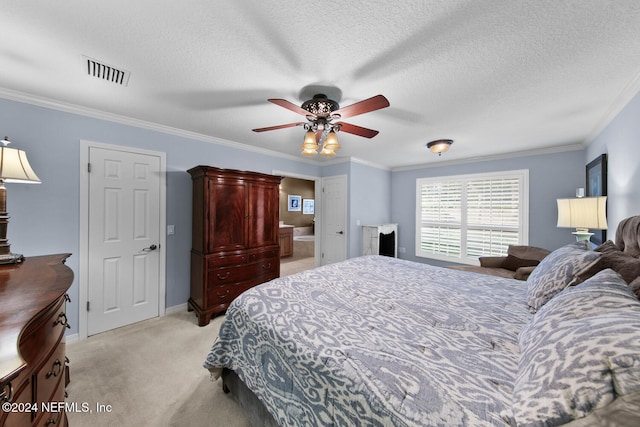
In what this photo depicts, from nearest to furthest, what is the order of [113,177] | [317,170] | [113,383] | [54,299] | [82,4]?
[54,299], [82,4], [113,383], [113,177], [317,170]

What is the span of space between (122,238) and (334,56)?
2948 mm

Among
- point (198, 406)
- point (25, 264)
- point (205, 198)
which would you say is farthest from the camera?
point (205, 198)

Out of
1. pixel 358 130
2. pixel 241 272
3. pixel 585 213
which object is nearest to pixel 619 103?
pixel 585 213

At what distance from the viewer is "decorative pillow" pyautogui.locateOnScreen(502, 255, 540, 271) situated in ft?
9.63

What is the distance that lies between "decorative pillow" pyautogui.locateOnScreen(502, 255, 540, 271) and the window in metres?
1.32

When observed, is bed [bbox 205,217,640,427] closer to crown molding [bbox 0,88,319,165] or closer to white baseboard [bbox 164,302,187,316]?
white baseboard [bbox 164,302,187,316]

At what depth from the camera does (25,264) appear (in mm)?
1555

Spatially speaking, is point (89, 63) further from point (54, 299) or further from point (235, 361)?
point (235, 361)

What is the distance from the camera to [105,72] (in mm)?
1836

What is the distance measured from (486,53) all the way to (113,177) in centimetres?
363

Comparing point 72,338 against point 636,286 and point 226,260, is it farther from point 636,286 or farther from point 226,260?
point 636,286

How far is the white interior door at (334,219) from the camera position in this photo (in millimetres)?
4703

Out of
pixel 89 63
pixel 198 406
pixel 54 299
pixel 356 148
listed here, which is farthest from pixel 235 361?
pixel 356 148

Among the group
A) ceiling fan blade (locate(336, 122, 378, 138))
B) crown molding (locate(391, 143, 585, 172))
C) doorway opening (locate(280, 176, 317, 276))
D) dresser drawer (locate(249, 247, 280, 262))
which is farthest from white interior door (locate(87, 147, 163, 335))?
crown molding (locate(391, 143, 585, 172))
